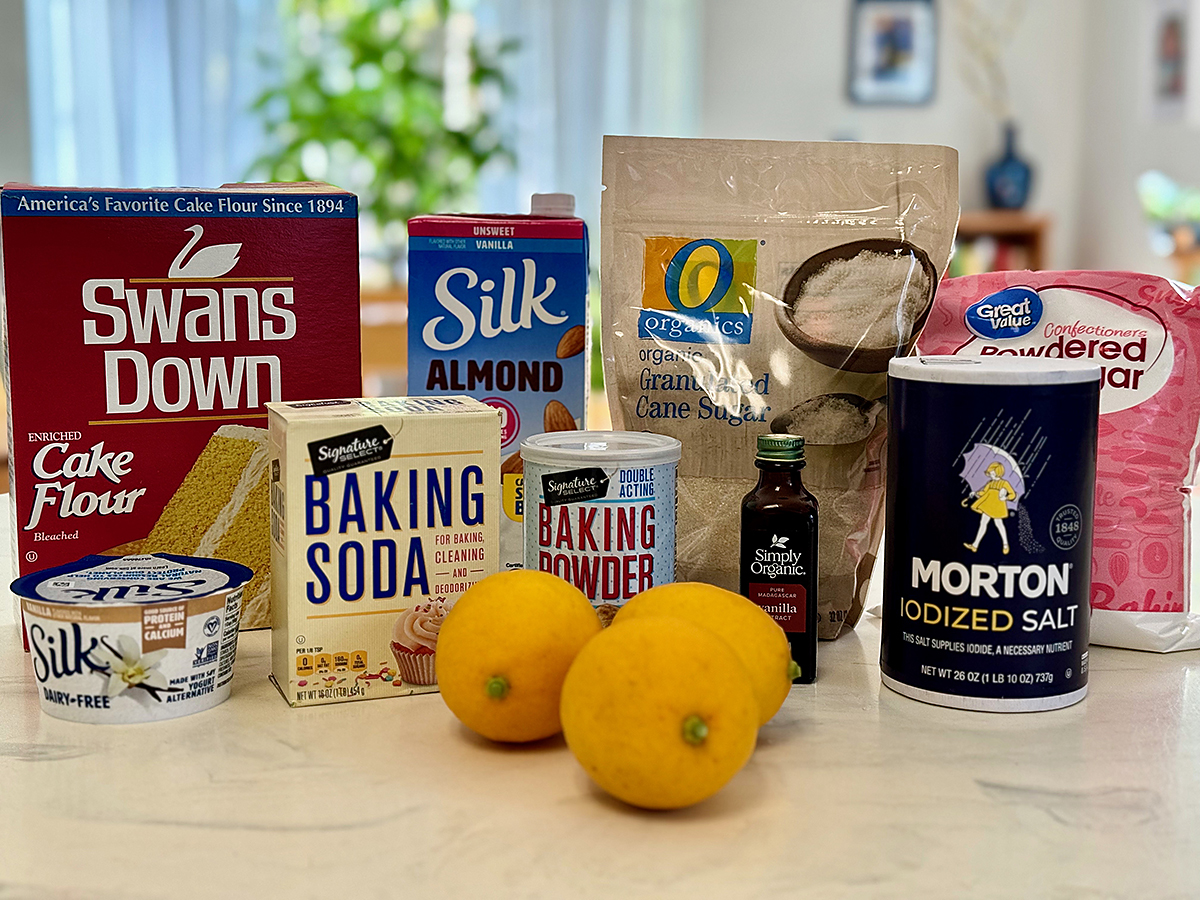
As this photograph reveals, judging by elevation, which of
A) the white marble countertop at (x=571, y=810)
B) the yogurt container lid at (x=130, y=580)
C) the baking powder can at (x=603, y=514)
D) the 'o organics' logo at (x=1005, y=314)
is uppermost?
the 'o organics' logo at (x=1005, y=314)

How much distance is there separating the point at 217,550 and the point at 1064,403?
2.17ft

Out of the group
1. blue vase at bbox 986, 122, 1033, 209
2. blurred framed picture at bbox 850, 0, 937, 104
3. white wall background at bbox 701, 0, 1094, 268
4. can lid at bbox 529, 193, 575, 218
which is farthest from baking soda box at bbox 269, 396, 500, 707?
blue vase at bbox 986, 122, 1033, 209

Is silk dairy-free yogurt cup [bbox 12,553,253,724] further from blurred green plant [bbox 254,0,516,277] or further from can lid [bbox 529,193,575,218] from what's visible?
blurred green plant [bbox 254,0,516,277]

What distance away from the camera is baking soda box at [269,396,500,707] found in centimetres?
79

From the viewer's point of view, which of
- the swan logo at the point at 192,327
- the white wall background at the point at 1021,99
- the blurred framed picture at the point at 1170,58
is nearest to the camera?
the swan logo at the point at 192,327

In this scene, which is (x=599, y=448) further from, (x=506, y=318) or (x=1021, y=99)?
(x=1021, y=99)

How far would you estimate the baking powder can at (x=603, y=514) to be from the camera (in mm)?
811

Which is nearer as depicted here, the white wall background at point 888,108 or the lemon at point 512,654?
the lemon at point 512,654

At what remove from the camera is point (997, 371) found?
2.46ft

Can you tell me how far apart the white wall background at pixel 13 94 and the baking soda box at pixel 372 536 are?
135 inches

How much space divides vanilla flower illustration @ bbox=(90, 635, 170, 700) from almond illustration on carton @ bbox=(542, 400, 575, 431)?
0.36 metres

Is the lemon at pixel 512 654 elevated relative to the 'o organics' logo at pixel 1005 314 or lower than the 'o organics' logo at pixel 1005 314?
lower

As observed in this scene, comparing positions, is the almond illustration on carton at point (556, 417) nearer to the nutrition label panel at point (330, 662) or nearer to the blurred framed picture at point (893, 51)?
the nutrition label panel at point (330, 662)

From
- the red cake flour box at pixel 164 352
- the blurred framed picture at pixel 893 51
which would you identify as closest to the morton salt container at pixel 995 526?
the red cake flour box at pixel 164 352
